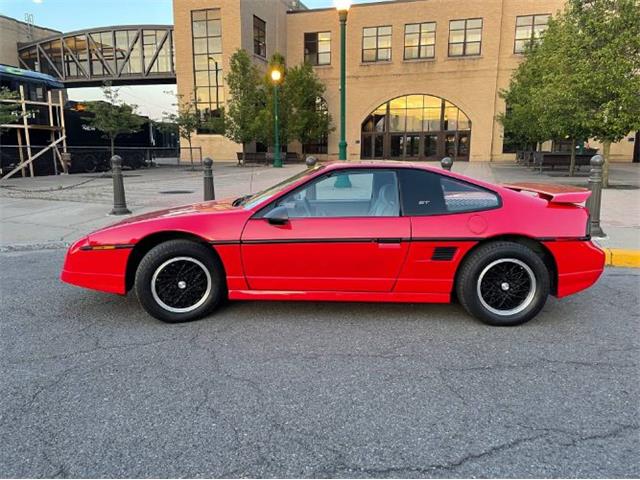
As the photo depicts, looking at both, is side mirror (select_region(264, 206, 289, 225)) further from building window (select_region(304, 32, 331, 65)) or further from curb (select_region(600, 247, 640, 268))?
building window (select_region(304, 32, 331, 65))

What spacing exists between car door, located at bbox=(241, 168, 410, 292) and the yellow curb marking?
380 cm

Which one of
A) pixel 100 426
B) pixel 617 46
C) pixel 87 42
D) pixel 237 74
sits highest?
pixel 87 42

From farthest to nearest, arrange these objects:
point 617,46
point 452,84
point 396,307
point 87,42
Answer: point 87,42
point 452,84
point 617,46
point 396,307

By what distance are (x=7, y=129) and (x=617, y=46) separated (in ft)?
68.7

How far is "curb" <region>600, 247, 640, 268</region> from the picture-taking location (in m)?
6.13

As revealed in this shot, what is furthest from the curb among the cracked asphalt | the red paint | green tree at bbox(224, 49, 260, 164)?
green tree at bbox(224, 49, 260, 164)

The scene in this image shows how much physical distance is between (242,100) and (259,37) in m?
11.6

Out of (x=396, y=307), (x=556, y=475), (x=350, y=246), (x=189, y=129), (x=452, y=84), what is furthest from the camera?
(x=452, y=84)

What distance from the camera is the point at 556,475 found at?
2.21 metres

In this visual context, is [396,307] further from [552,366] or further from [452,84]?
[452,84]

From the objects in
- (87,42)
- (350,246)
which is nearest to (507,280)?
(350,246)

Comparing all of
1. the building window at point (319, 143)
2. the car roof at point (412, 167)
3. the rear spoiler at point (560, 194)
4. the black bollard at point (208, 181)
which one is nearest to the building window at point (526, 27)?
the building window at point (319, 143)

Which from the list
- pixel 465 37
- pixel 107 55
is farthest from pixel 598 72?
pixel 107 55

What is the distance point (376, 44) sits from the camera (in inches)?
1487
